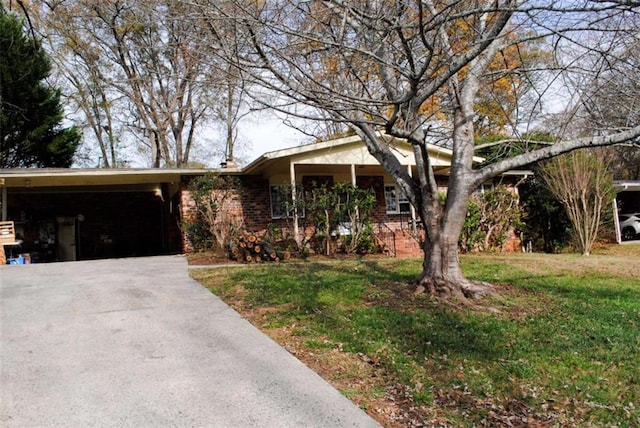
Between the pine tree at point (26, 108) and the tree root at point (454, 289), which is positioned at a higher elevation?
the pine tree at point (26, 108)

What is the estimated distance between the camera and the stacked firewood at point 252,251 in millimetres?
11586

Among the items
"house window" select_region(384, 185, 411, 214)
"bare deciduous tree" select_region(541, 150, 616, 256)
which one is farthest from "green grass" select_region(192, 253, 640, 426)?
"house window" select_region(384, 185, 411, 214)

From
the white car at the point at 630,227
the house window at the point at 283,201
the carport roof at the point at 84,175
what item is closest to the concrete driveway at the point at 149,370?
the house window at the point at 283,201

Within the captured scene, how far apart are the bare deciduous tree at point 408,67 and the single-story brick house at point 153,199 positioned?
20.9 ft

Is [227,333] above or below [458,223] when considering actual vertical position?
below

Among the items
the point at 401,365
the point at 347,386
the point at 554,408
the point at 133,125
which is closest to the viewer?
the point at 554,408

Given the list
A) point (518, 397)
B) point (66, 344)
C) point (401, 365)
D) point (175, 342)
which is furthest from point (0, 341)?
point (518, 397)

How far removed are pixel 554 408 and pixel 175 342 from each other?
3.39m

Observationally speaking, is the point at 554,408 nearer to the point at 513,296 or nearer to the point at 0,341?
the point at 513,296

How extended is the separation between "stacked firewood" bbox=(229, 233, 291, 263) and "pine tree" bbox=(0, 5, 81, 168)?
12461 millimetres

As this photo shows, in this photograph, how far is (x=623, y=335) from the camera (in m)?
4.77

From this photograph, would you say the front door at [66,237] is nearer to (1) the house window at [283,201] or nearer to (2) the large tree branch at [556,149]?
(1) the house window at [283,201]

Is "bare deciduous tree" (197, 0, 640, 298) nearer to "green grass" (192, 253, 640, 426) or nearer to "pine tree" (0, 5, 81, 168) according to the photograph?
"green grass" (192, 253, 640, 426)

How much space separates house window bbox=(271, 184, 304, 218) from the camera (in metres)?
13.1
